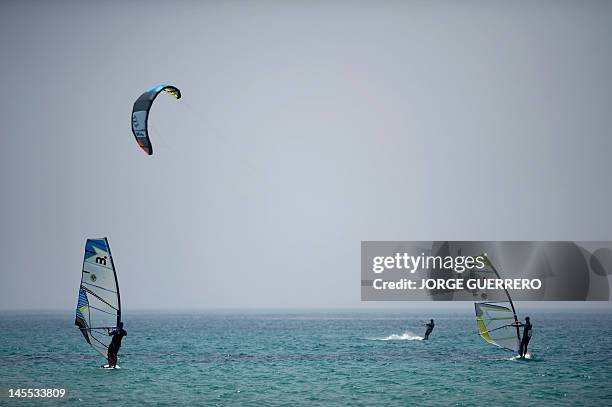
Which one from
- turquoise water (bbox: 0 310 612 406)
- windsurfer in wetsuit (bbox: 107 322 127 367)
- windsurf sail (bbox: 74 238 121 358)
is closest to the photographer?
turquoise water (bbox: 0 310 612 406)

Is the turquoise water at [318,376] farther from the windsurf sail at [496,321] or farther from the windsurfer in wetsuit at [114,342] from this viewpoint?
the windsurf sail at [496,321]

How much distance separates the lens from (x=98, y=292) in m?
25.6

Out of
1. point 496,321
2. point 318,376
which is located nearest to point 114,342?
point 318,376

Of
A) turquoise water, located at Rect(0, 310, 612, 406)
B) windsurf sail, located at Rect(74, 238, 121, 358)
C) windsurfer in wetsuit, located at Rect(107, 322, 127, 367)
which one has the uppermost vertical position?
windsurf sail, located at Rect(74, 238, 121, 358)

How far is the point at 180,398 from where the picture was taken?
75.8 feet

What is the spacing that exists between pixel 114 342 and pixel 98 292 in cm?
298

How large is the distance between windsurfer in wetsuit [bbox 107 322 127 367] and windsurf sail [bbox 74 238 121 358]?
20 centimetres

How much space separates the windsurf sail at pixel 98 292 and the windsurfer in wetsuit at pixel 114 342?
0.65ft

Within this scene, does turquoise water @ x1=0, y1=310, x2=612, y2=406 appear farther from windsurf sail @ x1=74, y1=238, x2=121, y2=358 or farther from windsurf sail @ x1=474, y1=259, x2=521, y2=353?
windsurf sail @ x1=74, y1=238, x2=121, y2=358

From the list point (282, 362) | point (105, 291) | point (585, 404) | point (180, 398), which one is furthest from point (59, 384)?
point (585, 404)

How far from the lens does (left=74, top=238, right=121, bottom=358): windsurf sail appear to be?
984 inches

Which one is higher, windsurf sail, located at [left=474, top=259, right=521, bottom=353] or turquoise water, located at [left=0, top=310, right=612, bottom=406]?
windsurf sail, located at [left=474, top=259, right=521, bottom=353]

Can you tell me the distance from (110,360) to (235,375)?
4.61 metres

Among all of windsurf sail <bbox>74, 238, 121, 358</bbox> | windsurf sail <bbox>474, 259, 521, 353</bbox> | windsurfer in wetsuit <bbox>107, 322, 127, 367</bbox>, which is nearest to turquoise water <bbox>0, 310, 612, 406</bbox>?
windsurfer in wetsuit <bbox>107, 322, 127, 367</bbox>
